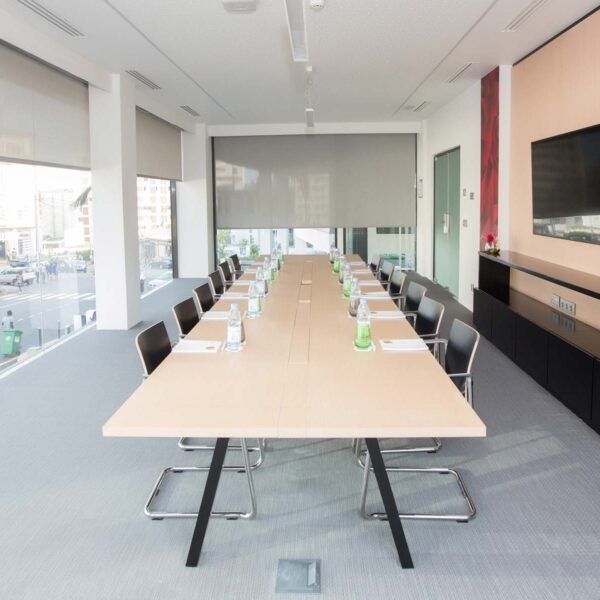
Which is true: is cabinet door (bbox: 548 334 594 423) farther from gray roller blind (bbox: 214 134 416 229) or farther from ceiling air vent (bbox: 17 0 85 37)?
gray roller blind (bbox: 214 134 416 229)

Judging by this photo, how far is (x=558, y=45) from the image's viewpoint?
18.9 ft

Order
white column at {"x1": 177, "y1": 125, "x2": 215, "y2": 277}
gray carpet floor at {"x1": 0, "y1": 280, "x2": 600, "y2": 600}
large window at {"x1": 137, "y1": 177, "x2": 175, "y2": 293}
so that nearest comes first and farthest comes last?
gray carpet floor at {"x1": 0, "y1": 280, "x2": 600, "y2": 600} → large window at {"x1": 137, "y1": 177, "x2": 175, "y2": 293} → white column at {"x1": 177, "y1": 125, "x2": 215, "y2": 277}

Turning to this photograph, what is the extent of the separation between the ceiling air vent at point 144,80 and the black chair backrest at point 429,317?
4.40 m

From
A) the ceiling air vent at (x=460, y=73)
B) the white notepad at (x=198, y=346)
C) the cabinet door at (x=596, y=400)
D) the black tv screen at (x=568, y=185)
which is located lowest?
the cabinet door at (x=596, y=400)

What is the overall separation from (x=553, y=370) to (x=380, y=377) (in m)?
2.39

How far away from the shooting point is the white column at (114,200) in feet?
23.3

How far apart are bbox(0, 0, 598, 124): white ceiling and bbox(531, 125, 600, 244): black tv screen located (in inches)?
40.4

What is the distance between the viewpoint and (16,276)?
576 cm

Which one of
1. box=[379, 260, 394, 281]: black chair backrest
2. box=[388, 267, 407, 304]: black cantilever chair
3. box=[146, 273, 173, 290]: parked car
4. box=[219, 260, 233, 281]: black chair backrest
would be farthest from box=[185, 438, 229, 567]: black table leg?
box=[146, 273, 173, 290]: parked car

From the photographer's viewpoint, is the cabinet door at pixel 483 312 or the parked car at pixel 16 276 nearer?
the parked car at pixel 16 276

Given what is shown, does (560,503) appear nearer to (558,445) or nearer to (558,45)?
(558,445)

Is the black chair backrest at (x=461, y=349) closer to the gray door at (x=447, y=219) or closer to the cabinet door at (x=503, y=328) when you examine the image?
the cabinet door at (x=503, y=328)

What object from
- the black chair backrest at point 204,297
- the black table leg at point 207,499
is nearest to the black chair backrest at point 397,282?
the black chair backrest at point 204,297

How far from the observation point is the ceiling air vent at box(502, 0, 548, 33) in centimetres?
492
